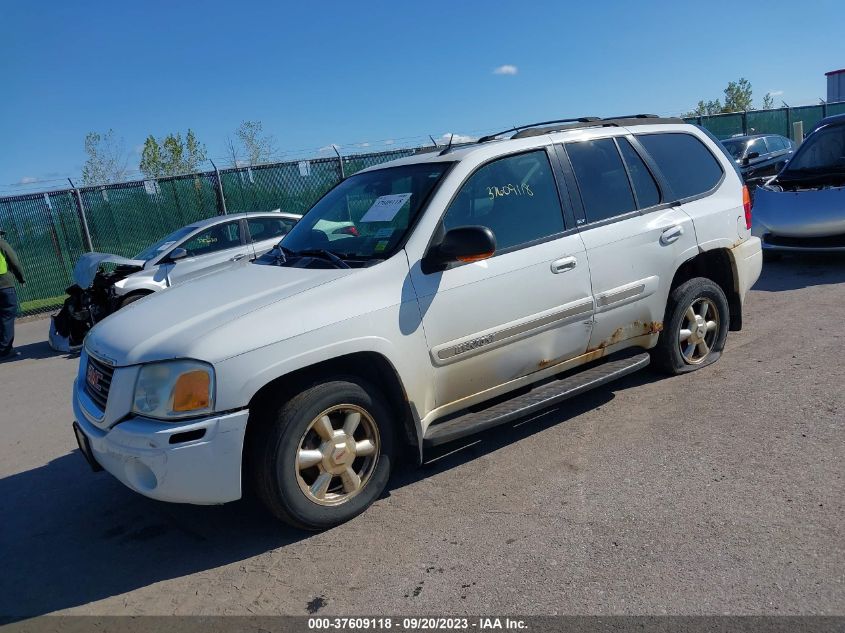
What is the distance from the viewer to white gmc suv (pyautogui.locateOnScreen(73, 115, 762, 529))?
3.23 metres

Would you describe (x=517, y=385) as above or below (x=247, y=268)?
below

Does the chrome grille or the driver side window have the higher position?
the driver side window

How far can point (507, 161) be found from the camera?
14.1ft

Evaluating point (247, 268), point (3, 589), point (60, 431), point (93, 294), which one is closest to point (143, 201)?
point (93, 294)

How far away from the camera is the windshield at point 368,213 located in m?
3.96

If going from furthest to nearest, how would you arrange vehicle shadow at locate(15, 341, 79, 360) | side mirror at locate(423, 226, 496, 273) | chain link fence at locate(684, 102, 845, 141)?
chain link fence at locate(684, 102, 845, 141) < vehicle shadow at locate(15, 341, 79, 360) < side mirror at locate(423, 226, 496, 273)

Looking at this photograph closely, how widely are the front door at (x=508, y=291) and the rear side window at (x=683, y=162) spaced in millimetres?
1158

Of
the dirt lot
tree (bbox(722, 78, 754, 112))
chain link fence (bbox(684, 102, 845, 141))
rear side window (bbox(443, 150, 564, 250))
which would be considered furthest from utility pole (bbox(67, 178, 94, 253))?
tree (bbox(722, 78, 754, 112))

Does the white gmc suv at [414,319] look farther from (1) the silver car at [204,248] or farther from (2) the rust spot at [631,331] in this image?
(1) the silver car at [204,248]

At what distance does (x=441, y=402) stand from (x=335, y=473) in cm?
72

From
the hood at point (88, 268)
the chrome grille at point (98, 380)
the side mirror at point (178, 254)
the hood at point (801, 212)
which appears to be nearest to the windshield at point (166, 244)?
the side mirror at point (178, 254)

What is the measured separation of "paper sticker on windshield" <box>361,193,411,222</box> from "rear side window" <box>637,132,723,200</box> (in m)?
2.03

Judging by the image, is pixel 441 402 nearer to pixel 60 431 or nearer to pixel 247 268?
pixel 247 268

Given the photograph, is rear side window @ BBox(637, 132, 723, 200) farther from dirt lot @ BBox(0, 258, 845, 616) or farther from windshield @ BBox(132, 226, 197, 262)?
windshield @ BBox(132, 226, 197, 262)
